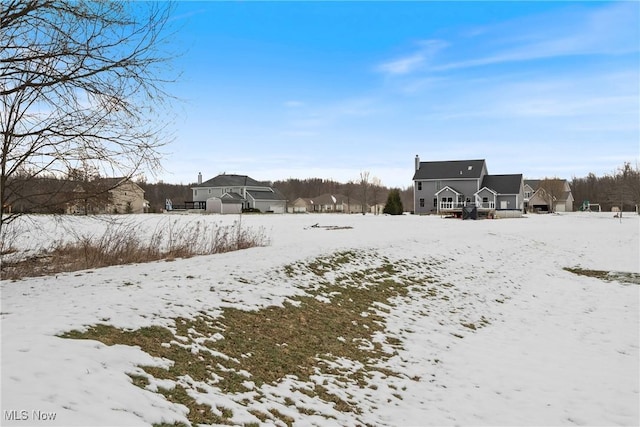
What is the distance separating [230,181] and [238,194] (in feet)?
11.9

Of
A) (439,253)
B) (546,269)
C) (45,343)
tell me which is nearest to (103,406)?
(45,343)

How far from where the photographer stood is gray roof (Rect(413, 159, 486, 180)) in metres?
64.6

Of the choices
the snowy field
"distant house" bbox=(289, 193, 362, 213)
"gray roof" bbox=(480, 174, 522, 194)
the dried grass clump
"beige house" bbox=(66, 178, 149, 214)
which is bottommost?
the snowy field

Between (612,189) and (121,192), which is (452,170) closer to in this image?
(612,189)

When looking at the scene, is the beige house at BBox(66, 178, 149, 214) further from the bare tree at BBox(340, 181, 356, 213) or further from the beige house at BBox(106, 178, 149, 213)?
the bare tree at BBox(340, 181, 356, 213)

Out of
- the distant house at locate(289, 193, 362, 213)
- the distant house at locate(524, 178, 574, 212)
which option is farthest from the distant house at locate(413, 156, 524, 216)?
the distant house at locate(289, 193, 362, 213)

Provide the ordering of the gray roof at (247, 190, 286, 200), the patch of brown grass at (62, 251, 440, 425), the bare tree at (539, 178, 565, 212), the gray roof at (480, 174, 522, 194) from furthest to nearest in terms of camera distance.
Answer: the gray roof at (247, 190, 286, 200)
the bare tree at (539, 178, 565, 212)
the gray roof at (480, 174, 522, 194)
the patch of brown grass at (62, 251, 440, 425)

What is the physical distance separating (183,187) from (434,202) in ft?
264

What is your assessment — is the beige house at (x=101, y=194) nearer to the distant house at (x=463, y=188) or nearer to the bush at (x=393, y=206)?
the bush at (x=393, y=206)

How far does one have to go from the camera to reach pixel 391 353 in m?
8.20

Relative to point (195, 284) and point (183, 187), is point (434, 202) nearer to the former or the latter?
point (195, 284)

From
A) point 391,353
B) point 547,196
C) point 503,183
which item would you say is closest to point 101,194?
point 391,353

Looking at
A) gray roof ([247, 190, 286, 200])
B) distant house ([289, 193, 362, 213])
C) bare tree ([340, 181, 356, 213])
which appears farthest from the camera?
distant house ([289, 193, 362, 213])

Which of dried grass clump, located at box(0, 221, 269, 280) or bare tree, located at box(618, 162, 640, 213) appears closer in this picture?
dried grass clump, located at box(0, 221, 269, 280)
